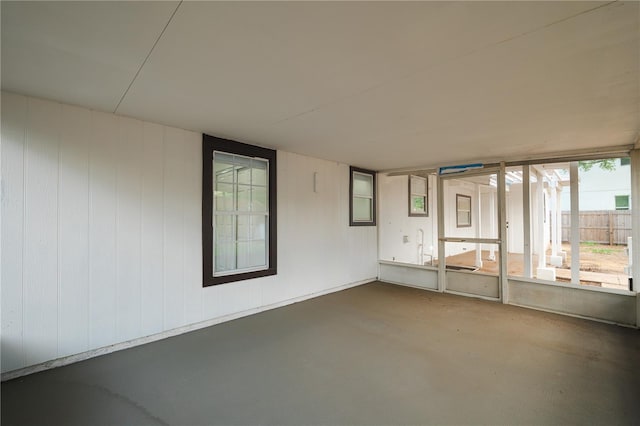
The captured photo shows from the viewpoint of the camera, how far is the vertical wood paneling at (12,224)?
2.28 m

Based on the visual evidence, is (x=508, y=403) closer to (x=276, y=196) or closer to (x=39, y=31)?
(x=276, y=196)

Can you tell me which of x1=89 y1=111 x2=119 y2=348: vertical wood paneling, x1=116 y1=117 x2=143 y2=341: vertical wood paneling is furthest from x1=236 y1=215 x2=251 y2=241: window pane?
x1=89 y1=111 x2=119 y2=348: vertical wood paneling

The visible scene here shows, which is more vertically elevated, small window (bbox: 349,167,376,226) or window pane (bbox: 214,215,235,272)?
small window (bbox: 349,167,376,226)

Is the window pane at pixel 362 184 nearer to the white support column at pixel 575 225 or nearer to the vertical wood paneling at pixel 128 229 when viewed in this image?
the white support column at pixel 575 225

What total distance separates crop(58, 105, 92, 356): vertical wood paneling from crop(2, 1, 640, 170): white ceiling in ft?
0.93

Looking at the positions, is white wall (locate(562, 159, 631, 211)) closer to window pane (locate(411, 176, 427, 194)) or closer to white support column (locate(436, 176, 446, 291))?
window pane (locate(411, 176, 427, 194))

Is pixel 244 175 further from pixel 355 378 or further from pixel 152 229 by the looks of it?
pixel 355 378

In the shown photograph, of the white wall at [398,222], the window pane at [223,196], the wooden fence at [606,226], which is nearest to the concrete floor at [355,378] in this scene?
the window pane at [223,196]

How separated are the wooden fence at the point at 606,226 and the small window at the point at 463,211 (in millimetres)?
4288

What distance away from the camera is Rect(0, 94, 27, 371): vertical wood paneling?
2.28 m

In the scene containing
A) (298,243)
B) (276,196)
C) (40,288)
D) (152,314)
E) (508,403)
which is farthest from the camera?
(298,243)

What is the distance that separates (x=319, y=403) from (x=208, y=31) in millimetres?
2468

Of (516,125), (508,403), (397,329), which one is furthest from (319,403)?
(516,125)

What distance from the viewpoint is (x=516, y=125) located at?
120 inches
